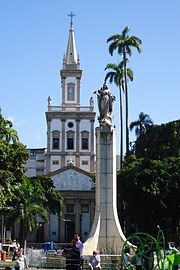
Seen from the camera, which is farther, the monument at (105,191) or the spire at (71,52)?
the spire at (71,52)

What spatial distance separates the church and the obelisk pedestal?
51239 millimetres

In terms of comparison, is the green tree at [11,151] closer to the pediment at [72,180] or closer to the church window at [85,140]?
the pediment at [72,180]

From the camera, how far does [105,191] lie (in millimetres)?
31094

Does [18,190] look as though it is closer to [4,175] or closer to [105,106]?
[4,175]

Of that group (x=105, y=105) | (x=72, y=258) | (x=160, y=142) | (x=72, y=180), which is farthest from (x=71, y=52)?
(x=72, y=258)

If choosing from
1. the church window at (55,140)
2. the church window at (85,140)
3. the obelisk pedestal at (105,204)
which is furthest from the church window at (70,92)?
the obelisk pedestal at (105,204)

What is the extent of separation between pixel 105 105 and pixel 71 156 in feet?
199

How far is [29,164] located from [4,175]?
63.8 m

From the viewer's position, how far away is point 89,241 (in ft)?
99.1

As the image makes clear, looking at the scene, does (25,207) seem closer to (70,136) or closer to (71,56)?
(70,136)

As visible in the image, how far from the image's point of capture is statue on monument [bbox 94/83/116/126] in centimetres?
3216

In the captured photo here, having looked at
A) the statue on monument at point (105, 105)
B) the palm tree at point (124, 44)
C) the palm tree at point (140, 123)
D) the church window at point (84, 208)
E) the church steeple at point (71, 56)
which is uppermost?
the church steeple at point (71, 56)

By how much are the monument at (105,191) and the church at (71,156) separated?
168 feet

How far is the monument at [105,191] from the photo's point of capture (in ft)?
100
